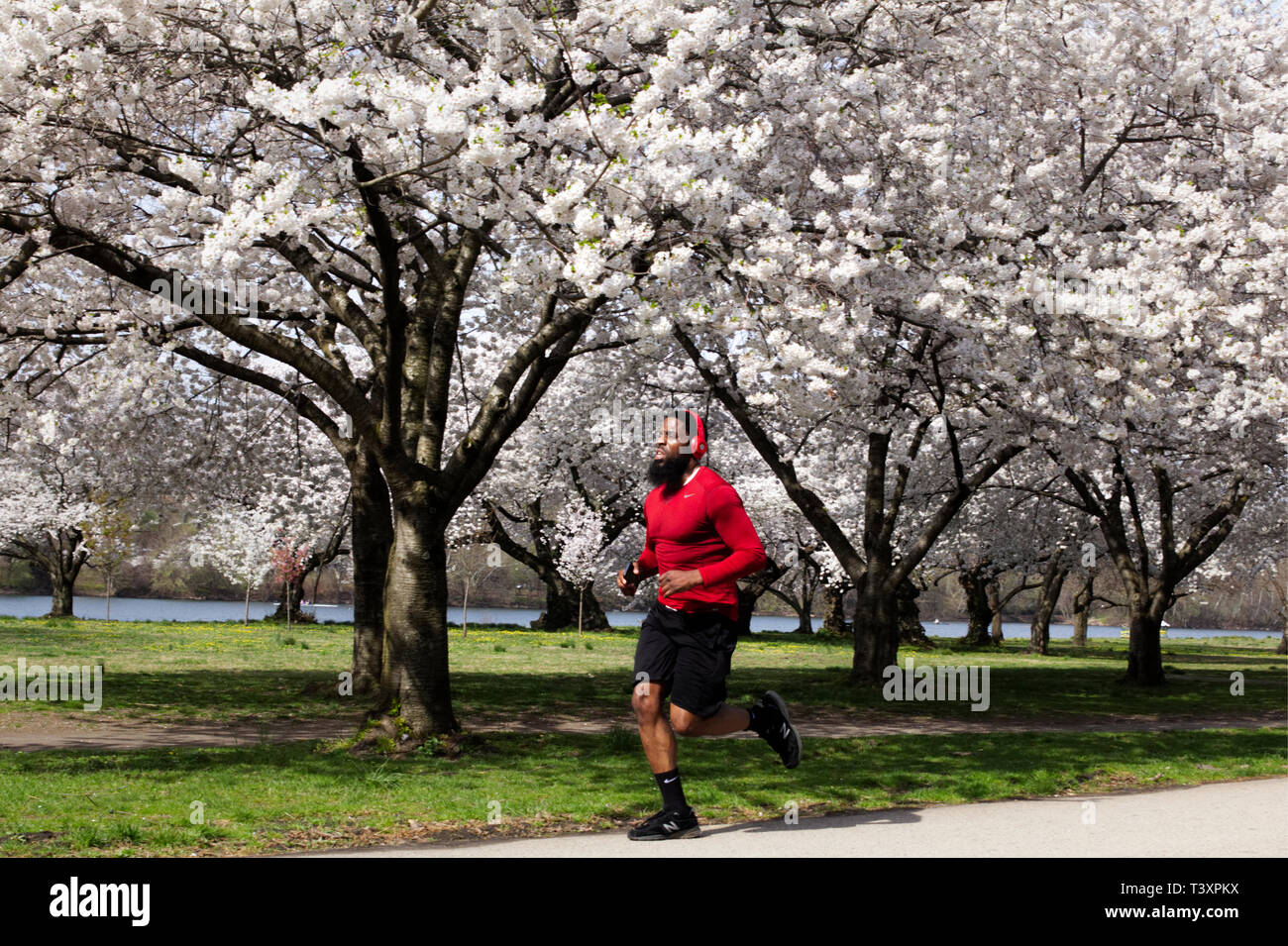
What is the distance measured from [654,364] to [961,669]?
897cm

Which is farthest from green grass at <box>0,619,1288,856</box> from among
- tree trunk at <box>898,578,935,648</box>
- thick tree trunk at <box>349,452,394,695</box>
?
tree trunk at <box>898,578,935,648</box>

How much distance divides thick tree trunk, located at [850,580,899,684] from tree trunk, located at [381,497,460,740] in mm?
9322

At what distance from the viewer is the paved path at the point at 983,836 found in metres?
5.55

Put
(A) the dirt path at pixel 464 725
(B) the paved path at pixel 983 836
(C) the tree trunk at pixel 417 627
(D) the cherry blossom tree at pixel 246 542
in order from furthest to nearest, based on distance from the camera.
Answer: (D) the cherry blossom tree at pixel 246 542
(A) the dirt path at pixel 464 725
(C) the tree trunk at pixel 417 627
(B) the paved path at pixel 983 836

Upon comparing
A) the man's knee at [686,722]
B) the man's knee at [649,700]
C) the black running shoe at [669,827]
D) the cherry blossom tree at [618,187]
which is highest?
the cherry blossom tree at [618,187]

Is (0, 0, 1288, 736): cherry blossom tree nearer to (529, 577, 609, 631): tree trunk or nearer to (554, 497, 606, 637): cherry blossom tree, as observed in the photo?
(554, 497, 606, 637): cherry blossom tree

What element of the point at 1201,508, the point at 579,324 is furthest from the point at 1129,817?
the point at 1201,508

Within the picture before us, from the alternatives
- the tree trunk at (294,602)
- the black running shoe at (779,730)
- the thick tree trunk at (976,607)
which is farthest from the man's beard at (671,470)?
the thick tree trunk at (976,607)

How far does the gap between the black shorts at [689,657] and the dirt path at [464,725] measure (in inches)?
200

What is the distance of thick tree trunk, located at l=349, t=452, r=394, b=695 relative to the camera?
1318 centimetres

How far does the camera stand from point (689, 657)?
6113 millimetres

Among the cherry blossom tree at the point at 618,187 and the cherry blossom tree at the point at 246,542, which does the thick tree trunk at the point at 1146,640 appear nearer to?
the cherry blossom tree at the point at 618,187

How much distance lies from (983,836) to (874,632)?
1189cm

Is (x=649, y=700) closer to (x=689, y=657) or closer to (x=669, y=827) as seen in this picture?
(x=689, y=657)
